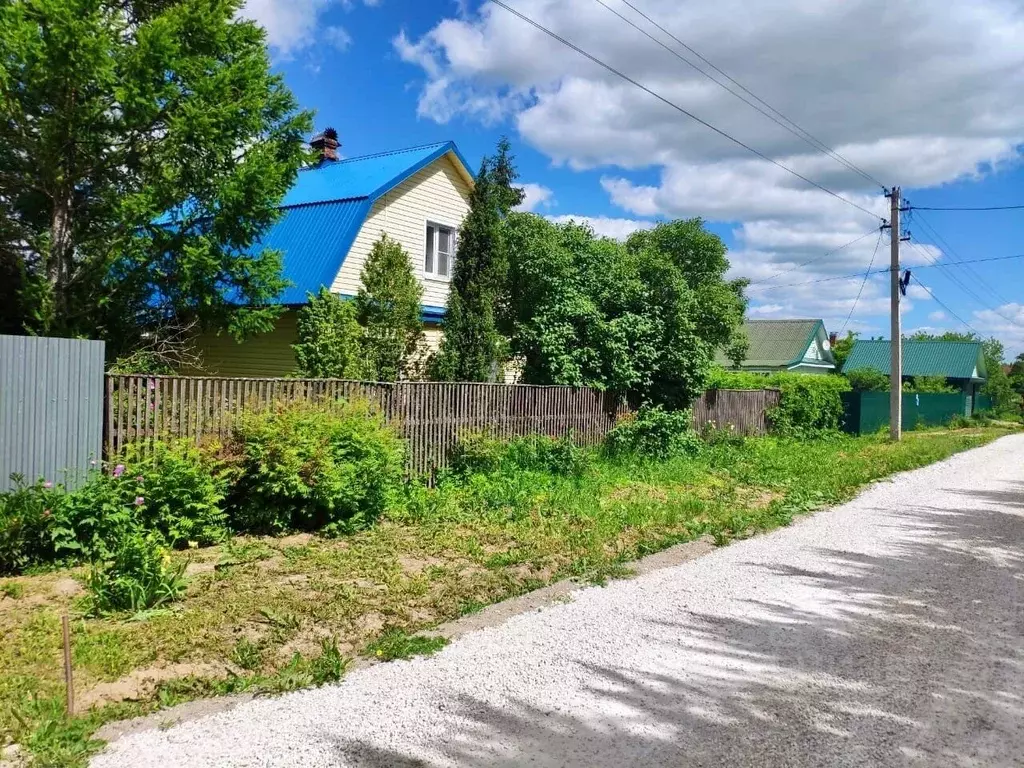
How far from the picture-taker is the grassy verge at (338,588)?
13.6 feet

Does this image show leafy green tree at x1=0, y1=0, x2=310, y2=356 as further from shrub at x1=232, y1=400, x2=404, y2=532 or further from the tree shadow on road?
the tree shadow on road

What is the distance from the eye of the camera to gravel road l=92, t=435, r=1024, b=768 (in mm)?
3527

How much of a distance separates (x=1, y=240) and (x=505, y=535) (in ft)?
29.0

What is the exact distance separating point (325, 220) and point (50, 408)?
9351mm

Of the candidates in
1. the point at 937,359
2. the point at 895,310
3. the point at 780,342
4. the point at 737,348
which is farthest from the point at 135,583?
the point at 937,359

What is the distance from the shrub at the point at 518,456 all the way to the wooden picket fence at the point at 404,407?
0.21 metres

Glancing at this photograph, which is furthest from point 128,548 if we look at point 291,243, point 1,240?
point 291,243

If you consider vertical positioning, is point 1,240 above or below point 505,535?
above

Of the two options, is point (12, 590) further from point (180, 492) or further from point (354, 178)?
point (354, 178)

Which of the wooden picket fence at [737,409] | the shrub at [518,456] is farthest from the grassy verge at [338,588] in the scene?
the wooden picket fence at [737,409]

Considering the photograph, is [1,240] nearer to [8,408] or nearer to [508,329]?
[8,408]

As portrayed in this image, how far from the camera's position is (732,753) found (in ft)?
11.6

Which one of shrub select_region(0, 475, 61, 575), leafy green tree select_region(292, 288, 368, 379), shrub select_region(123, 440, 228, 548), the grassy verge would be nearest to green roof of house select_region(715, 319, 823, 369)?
leafy green tree select_region(292, 288, 368, 379)

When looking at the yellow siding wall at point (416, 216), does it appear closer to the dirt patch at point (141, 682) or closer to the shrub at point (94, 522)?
the shrub at point (94, 522)
